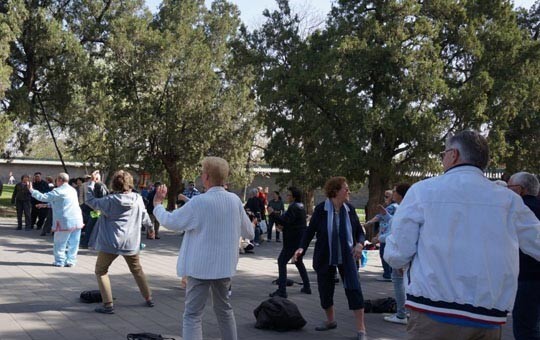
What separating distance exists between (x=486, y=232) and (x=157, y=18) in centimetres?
2766

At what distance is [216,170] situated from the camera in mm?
5254

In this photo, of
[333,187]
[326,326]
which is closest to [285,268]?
[326,326]

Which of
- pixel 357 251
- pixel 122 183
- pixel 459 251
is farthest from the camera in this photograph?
pixel 122 183

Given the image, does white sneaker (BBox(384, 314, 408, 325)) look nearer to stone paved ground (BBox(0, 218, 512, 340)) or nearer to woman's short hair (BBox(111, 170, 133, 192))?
stone paved ground (BBox(0, 218, 512, 340))

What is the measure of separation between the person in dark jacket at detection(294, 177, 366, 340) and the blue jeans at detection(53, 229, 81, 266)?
6.31 metres

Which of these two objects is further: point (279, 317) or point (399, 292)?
point (399, 292)

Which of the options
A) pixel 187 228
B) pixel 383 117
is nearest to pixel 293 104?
pixel 383 117

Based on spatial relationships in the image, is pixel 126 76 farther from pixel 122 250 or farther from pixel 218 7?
pixel 122 250

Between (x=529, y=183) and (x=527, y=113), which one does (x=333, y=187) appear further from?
(x=527, y=113)

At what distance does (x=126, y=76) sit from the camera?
2681cm

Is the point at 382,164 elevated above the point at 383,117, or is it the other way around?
the point at 383,117

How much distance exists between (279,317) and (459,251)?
13.8ft

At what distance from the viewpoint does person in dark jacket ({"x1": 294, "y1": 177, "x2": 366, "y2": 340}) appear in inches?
258

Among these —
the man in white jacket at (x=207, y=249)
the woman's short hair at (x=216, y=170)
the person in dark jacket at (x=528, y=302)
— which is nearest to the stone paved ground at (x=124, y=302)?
the man in white jacket at (x=207, y=249)
